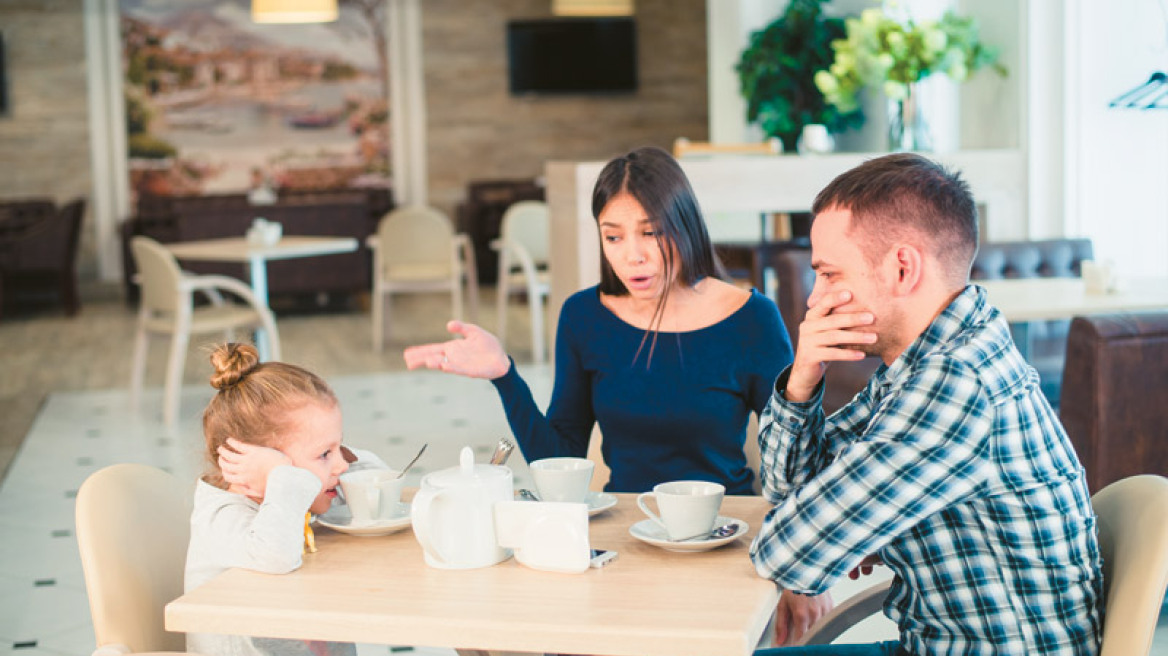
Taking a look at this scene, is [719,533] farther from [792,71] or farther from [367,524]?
[792,71]

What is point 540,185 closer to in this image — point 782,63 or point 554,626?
point 782,63

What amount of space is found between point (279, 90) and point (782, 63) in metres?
6.52

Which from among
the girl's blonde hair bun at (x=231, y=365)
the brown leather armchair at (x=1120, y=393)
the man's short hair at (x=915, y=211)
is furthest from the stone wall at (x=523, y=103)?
the man's short hair at (x=915, y=211)

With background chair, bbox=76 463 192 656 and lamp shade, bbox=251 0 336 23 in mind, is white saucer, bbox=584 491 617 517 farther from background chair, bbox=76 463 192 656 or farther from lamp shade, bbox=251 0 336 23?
lamp shade, bbox=251 0 336 23

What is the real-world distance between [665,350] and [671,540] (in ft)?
2.39

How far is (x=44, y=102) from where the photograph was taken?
11.9 m

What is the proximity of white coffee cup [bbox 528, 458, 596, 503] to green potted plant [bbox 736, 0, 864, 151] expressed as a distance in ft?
19.5

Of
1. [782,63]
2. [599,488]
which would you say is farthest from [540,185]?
[599,488]

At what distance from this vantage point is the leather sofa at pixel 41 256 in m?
10.3

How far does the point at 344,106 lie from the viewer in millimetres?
12469

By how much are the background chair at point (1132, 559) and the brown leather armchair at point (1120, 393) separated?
51.9 inches

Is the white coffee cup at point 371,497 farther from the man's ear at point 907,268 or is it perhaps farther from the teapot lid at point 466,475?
the man's ear at point 907,268

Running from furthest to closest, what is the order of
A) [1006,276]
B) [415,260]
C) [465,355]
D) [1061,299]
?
1. [415,260]
2. [1006,276]
3. [1061,299]
4. [465,355]

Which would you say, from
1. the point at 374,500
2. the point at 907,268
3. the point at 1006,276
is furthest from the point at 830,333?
the point at 1006,276
